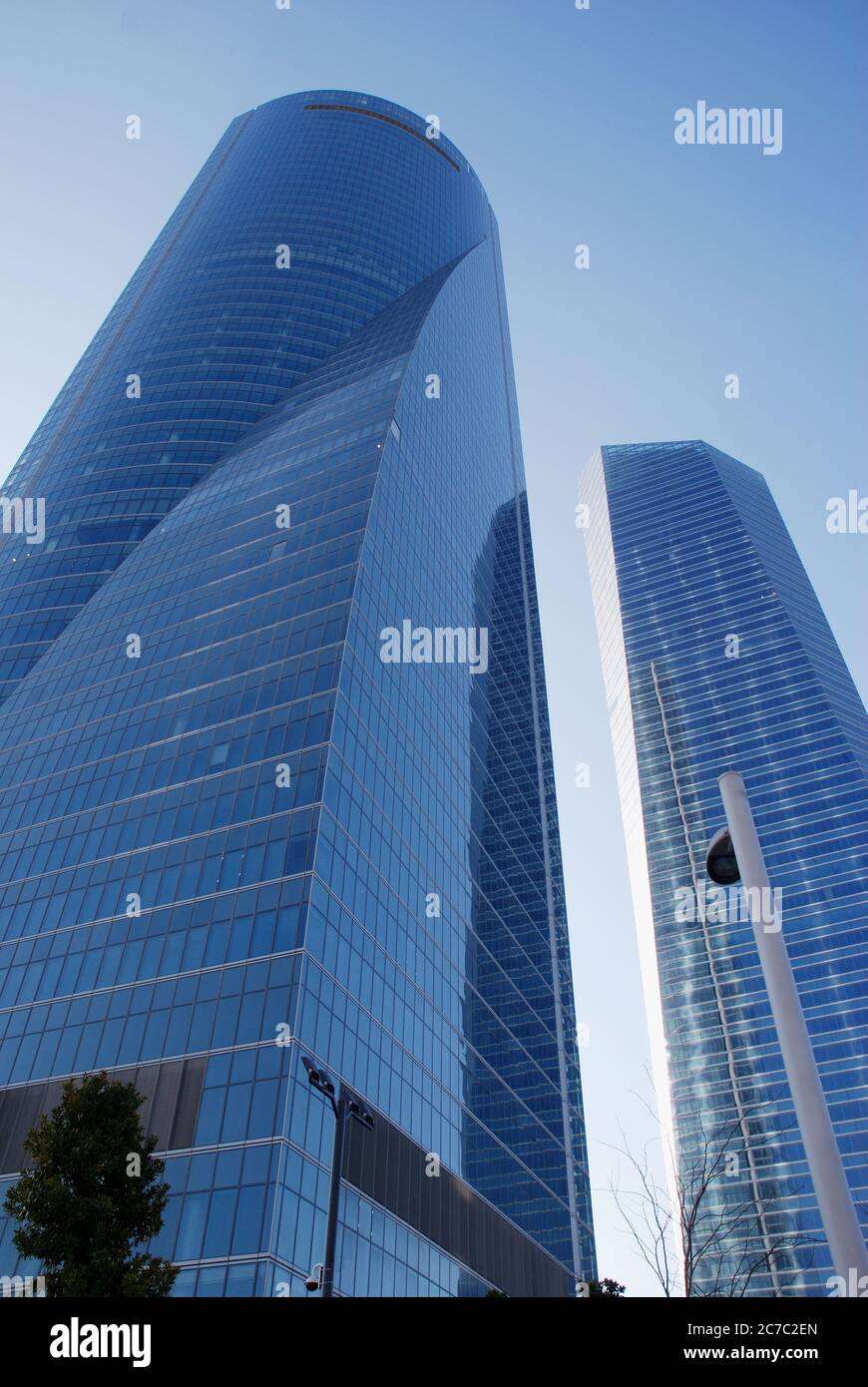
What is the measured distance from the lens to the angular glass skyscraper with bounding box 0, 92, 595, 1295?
49625mm

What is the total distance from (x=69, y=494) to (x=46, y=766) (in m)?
50.9

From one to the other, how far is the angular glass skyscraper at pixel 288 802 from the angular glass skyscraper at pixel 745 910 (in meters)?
37.6

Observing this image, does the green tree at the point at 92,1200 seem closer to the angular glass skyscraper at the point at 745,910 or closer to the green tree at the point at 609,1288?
the green tree at the point at 609,1288

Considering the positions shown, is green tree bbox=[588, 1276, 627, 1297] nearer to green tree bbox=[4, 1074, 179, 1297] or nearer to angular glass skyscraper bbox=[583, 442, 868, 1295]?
green tree bbox=[4, 1074, 179, 1297]

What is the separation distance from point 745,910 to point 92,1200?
516 feet

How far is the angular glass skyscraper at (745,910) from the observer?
133 metres

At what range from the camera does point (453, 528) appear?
112000 mm

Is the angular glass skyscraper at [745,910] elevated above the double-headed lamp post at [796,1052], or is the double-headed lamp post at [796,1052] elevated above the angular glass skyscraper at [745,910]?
the angular glass skyscraper at [745,910]

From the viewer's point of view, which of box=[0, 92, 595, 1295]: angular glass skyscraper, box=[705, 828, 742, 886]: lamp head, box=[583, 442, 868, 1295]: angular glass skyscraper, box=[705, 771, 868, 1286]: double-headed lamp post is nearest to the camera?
box=[705, 771, 868, 1286]: double-headed lamp post

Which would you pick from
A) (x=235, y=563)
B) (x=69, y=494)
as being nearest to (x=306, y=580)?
(x=235, y=563)

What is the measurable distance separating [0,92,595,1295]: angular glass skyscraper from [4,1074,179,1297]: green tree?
66.1ft

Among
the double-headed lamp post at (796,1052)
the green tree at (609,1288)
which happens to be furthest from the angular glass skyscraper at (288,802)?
the double-headed lamp post at (796,1052)

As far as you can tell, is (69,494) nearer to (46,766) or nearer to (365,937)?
(46,766)

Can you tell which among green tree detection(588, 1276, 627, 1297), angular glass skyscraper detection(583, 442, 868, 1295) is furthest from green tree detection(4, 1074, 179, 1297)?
angular glass skyscraper detection(583, 442, 868, 1295)
